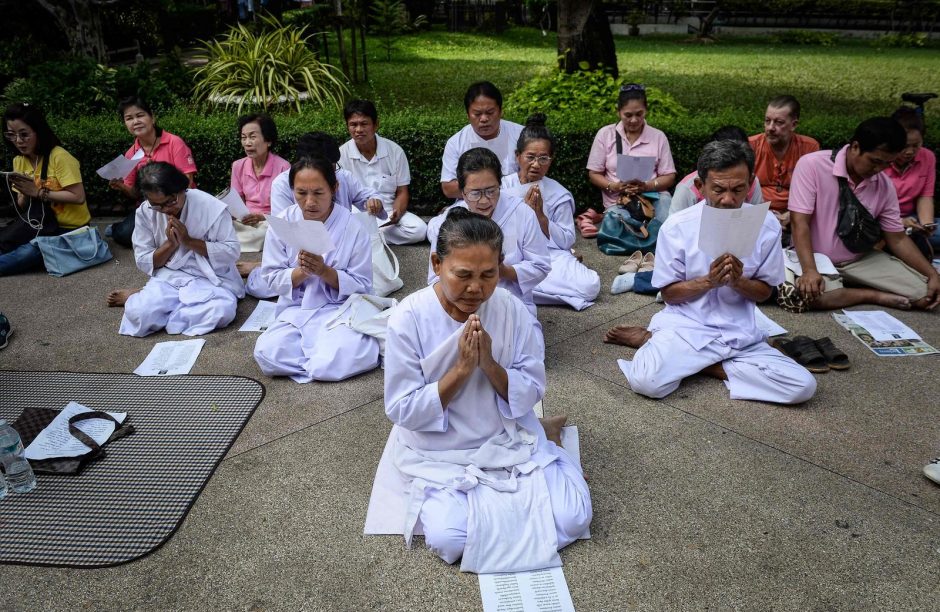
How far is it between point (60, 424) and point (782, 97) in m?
5.72

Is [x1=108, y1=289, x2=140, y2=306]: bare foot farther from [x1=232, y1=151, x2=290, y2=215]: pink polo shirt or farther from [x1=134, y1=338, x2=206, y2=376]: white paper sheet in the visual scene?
[x1=232, y1=151, x2=290, y2=215]: pink polo shirt

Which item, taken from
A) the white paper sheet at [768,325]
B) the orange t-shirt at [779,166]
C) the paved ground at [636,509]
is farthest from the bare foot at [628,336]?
the orange t-shirt at [779,166]

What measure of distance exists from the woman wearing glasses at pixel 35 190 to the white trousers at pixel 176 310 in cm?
175

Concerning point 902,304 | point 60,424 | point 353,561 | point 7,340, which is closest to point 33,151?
point 7,340

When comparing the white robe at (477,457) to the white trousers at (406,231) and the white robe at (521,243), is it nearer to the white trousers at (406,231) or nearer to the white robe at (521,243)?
the white robe at (521,243)

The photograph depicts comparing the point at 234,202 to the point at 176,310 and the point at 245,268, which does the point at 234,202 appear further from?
the point at 176,310

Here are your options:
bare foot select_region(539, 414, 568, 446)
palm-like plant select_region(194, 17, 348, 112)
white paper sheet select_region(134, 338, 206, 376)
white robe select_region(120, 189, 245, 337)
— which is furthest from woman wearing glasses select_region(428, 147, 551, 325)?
palm-like plant select_region(194, 17, 348, 112)

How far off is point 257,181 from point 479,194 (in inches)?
123

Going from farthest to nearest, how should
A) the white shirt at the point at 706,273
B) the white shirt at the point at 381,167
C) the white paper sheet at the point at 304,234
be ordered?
1. the white shirt at the point at 381,167
2. the white paper sheet at the point at 304,234
3. the white shirt at the point at 706,273

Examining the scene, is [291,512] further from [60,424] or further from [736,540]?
[736,540]

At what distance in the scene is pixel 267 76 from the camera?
9.67 m

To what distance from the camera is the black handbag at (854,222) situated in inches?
209

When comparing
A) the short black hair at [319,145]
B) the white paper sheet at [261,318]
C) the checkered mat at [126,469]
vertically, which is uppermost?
the short black hair at [319,145]

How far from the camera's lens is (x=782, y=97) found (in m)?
5.93
